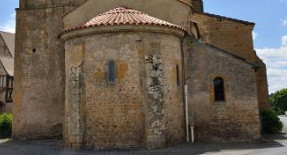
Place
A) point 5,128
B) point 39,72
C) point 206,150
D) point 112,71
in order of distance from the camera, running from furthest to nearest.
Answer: point 5,128
point 39,72
point 112,71
point 206,150

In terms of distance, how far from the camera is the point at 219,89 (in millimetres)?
14125

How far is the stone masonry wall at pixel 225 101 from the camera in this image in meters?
13.7

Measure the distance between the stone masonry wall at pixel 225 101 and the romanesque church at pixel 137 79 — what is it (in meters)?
0.05

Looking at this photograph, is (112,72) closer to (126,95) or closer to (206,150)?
(126,95)

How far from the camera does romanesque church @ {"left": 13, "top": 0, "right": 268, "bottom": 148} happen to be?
39.2ft

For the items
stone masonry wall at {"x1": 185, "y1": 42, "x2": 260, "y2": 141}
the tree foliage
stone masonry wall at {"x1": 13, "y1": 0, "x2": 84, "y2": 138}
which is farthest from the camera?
the tree foliage

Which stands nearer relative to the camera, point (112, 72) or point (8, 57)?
point (112, 72)

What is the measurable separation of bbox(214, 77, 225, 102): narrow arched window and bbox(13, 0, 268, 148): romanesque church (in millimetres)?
47

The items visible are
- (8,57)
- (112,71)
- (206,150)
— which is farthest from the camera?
(8,57)

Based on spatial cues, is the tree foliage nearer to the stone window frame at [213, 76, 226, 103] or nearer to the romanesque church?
the romanesque church

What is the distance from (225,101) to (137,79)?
4.69 m

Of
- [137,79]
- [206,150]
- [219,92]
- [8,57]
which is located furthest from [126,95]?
[8,57]

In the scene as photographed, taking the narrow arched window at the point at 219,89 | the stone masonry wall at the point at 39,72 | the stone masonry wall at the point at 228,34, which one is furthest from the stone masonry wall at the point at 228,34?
the stone masonry wall at the point at 39,72

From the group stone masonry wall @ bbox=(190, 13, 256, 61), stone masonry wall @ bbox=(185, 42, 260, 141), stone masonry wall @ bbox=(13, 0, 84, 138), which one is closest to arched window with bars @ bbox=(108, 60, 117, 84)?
stone masonry wall @ bbox=(185, 42, 260, 141)
